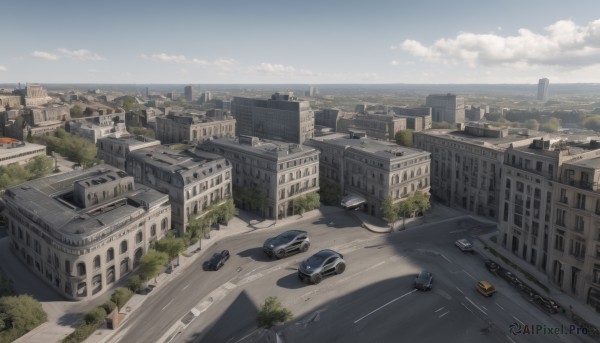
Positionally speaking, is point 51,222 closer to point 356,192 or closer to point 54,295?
point 54,295

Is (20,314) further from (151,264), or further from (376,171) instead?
(376,171)

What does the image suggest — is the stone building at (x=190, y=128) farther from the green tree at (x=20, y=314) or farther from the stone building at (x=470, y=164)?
the green tree at (x=20, y=314)

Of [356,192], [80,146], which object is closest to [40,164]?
[80,146]

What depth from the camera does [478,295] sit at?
66.5m

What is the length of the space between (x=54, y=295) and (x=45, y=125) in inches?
5343

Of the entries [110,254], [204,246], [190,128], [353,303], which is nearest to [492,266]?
[353,303]

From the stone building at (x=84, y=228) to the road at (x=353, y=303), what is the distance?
9.57 m

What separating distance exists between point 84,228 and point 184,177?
Result: 2526 cm

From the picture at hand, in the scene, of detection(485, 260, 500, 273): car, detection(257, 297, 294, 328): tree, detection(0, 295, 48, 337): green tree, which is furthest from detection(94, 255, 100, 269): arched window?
detection(485, 260, 500, 273): car

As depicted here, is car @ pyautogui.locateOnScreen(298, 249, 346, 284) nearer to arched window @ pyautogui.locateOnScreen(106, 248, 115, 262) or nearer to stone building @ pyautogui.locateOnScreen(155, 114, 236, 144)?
arched window @ pyautogui.locateOnScreen(106, 248, 115, 262)

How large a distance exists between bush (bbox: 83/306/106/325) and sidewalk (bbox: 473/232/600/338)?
6253 centimetres

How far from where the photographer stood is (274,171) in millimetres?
99875

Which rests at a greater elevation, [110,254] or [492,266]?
[110,254]

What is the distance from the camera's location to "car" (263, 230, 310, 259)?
77188 mm
